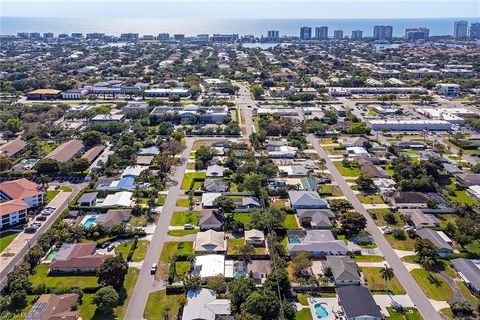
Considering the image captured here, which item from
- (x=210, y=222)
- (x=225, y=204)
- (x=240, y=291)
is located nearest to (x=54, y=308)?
(x=240, y=291)

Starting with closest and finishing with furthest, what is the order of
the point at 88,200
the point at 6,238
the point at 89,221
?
the point at 6,238, the point at 89,221, the point at 88,200

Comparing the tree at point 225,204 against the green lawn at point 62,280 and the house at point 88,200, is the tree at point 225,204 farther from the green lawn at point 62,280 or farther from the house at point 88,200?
Answer: the green lawn at point 62,280

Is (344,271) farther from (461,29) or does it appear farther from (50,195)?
(461,29)

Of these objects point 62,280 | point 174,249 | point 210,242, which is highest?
point 210,242

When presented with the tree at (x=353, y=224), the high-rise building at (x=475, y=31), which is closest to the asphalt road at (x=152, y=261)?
the tree at (x=353, y=224)

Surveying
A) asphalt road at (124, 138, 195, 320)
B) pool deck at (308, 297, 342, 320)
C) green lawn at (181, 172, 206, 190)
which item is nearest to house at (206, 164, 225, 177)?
green lawn at (181, 172, 206, 190)
